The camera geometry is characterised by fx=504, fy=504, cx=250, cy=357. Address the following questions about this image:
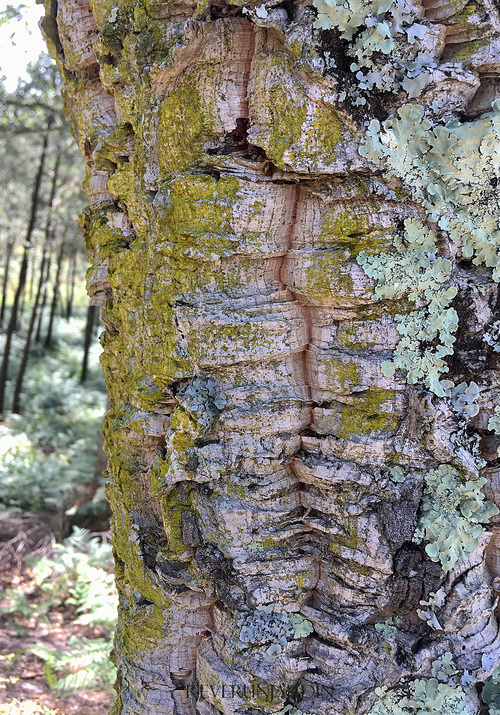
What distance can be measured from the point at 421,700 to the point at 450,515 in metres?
0.67

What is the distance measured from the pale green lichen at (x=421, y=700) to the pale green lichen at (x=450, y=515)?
1.39 feet

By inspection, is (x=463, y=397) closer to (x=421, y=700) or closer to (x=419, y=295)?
(x=419, y=295)

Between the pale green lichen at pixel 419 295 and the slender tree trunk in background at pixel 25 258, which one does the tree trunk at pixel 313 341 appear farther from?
the slender tree trunk in background at pixel 25 258

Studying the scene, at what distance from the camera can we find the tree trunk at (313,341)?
5.40 ft

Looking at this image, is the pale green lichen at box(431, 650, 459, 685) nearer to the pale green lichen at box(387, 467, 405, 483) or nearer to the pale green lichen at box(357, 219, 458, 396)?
the pale green lichen at box(387, 467, 405, 483)

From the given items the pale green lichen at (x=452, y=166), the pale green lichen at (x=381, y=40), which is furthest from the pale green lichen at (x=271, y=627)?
the pale green lichen at (x=381, y=40)

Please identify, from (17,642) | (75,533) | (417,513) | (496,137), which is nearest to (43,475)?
(75,533)

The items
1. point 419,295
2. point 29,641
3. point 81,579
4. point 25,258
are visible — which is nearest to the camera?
point 419,295

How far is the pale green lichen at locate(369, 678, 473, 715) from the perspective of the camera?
1770 millimetres

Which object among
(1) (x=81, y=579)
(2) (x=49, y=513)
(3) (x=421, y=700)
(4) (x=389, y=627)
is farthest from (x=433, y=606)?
(2) (x=49, y=513)

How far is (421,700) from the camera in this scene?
5.88 feet

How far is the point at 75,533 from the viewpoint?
6633mm

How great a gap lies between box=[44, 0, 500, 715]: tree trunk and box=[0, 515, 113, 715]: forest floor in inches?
104

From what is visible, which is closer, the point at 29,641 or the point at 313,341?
the point at 313,341
